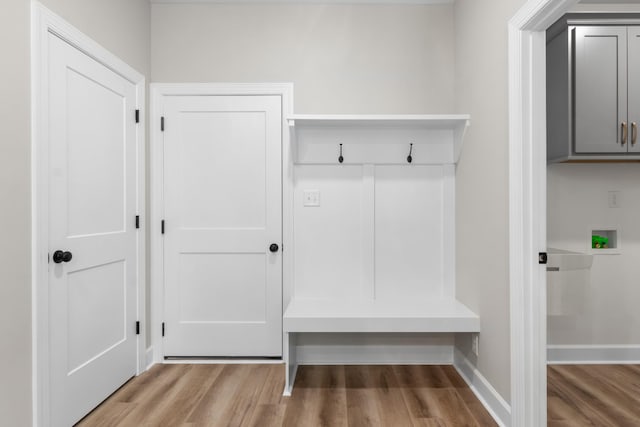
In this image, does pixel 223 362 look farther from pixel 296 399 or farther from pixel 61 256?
pixel 61 256

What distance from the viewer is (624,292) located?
2820 millimetres

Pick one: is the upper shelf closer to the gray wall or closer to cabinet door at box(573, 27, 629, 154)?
cabinet door at box(573, 27, 629, 154)

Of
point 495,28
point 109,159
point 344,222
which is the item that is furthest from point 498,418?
point 109,159

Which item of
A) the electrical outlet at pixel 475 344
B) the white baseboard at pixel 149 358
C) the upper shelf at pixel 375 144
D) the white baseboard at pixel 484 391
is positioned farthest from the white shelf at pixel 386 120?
the white baseboard at pixel 149 358

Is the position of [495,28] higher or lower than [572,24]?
lower

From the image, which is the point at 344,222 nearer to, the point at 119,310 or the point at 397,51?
the point at 397,51

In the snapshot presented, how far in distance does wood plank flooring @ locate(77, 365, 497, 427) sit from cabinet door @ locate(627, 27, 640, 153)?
197 centimetres

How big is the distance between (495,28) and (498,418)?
6.85 ft

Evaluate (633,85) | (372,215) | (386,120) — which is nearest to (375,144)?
(386,120)

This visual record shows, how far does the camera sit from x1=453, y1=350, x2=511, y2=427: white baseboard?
196 centimetres

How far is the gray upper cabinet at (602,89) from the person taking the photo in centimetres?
251

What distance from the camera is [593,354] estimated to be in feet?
9.24

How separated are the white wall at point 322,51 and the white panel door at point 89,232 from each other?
1.97ft

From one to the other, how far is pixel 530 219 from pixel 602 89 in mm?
1420
